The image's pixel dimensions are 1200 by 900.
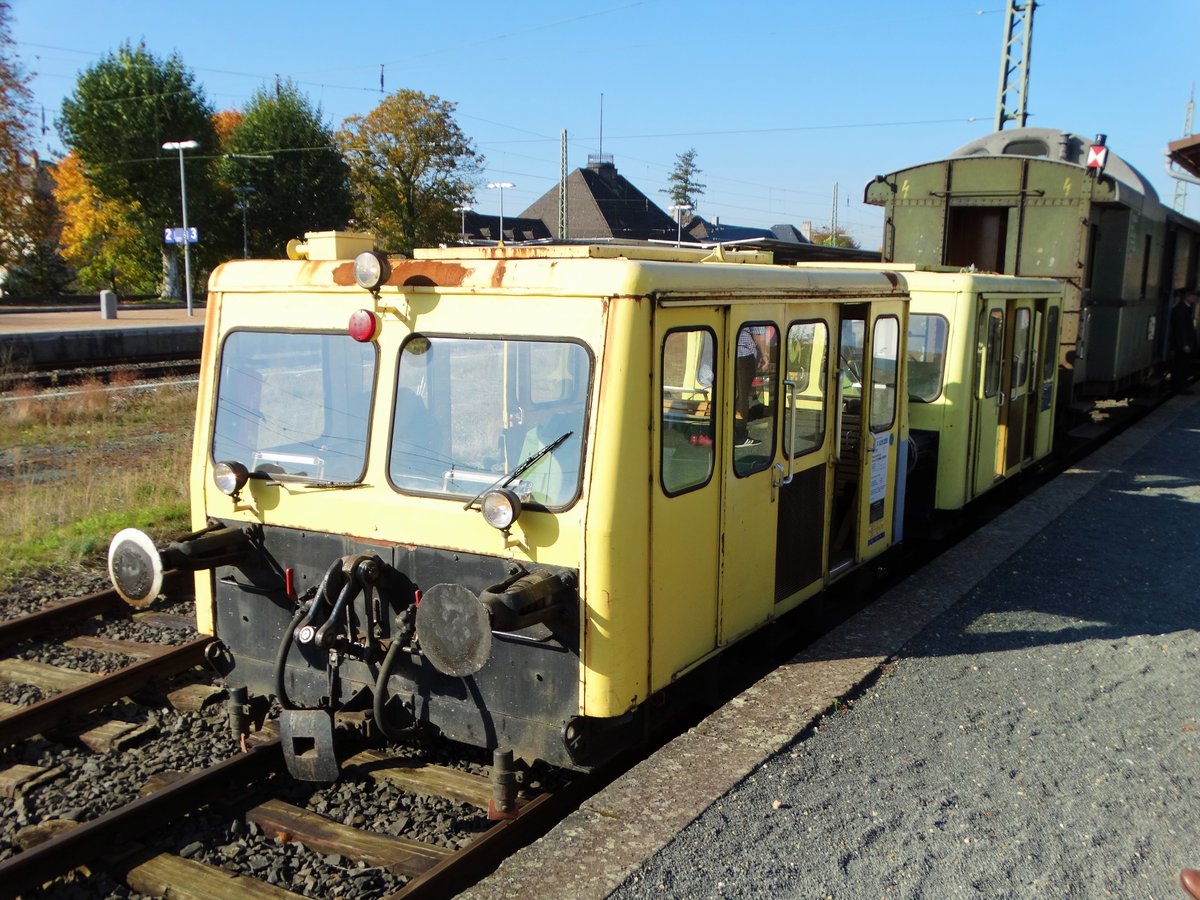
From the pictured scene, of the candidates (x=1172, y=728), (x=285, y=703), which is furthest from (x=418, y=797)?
(x=1172, y=728)

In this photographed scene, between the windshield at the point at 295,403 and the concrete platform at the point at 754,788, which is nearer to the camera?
the concrete platform at the point at 754,788

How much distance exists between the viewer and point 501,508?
13.0ft

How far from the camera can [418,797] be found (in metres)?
4.54

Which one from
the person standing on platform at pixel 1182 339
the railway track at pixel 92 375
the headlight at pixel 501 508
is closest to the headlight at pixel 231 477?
the headlight at pixel 501 508

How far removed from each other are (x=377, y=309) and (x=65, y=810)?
2606mm

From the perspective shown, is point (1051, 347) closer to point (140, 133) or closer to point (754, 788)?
point (754, 788)

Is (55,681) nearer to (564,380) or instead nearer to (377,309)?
(377,309)

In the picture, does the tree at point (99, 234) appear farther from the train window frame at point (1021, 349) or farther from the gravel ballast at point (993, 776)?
the gravel ballast at point (993, 776)

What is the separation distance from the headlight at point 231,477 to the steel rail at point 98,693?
3.65 ft

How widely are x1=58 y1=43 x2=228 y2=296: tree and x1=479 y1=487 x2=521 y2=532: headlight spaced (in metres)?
46.2

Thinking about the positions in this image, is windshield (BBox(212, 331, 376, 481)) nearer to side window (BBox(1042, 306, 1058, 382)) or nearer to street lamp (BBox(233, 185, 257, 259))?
side window (BBox(1042, 306, 1058, 382))

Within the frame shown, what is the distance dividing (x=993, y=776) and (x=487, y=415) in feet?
8.64

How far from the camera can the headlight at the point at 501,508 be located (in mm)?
3959

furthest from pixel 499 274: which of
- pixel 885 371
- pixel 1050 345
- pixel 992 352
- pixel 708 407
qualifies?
pixel 1050 345
